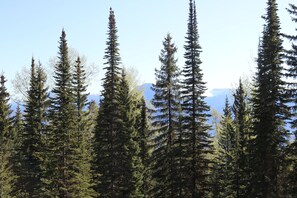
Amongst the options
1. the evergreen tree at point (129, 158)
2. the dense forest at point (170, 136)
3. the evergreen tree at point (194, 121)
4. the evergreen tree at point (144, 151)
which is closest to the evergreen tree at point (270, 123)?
the dense forest at point (170, 136)

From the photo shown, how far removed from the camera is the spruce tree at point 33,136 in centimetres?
4725

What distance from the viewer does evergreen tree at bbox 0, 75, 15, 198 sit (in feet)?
142

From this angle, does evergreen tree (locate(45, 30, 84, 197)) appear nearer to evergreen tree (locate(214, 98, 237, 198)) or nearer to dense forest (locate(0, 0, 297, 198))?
dense forest (locate(0, 0, 297, 198))

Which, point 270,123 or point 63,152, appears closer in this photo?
point 270,123

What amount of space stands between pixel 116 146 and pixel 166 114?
35.0 feet

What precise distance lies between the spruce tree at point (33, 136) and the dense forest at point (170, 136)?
0.13 m

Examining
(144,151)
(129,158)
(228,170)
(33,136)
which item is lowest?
(228,170)

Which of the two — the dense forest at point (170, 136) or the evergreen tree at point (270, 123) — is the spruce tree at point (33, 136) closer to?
the dense forest at point (170, 136)

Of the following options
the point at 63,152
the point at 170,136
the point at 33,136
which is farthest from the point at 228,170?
the point at 33,136

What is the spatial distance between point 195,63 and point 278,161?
12.1m

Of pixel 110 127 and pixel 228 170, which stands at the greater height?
pixel 110 127

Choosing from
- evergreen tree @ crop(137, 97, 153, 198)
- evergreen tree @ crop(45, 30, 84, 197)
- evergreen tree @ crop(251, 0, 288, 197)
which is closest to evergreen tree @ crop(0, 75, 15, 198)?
evergreen tree @ crop(45, 30, 84, 197)

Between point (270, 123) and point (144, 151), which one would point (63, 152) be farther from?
point (270, 123)

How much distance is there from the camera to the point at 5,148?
48562 mm
